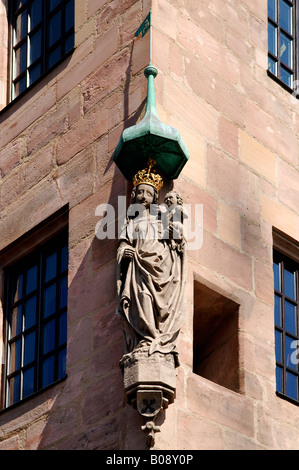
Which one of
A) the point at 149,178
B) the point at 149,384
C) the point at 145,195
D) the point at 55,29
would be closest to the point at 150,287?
the point at 149,384

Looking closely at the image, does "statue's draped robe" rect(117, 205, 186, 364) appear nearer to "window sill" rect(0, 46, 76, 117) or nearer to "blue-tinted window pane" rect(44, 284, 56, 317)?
"blue-tinted window pane" rect(44, 284, 56, 317)

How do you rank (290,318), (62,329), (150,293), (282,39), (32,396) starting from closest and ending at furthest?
(150,293)
(32,396)
(62,329)
(290,318)
(282,39)

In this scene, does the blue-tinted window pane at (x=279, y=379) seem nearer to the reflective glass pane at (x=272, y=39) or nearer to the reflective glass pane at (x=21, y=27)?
the reflective glass pane at (x=272, y=39)

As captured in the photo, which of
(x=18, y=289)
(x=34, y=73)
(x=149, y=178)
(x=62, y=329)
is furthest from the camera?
(x=34, y=73)

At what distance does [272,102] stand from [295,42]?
4.33ft

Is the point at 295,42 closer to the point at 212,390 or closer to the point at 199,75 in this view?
the point at 199,75

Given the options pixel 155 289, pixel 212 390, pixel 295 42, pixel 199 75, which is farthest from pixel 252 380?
pixel 295 42

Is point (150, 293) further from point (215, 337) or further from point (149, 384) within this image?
point (215, 337)

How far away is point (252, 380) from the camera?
1527cm

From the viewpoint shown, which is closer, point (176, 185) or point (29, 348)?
point (176, 185)

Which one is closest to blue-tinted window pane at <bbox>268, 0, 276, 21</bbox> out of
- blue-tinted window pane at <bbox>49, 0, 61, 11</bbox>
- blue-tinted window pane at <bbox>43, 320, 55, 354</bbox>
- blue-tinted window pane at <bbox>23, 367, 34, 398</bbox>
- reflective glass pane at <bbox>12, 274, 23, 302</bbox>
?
blue-tinted window pane at <bbox>49, 0, 61, 11</bbox>

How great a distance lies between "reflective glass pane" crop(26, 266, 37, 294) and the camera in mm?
16622

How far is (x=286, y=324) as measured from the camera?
16359mm

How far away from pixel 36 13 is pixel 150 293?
5.18m
